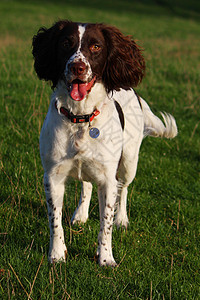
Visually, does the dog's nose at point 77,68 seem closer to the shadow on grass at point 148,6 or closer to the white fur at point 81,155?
the white fur at point 81,155

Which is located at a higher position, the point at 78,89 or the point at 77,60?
the point at 77,60

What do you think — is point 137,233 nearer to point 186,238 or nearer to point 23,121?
point 186,238

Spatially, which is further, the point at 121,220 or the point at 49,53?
the point at 121,220

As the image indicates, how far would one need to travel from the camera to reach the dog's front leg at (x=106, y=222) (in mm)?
2990

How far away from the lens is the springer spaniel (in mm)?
2773

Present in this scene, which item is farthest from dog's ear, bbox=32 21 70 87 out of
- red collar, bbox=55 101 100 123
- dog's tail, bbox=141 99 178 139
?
dog's tail, bbox=141 99 178 139

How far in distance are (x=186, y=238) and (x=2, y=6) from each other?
26.7 metres

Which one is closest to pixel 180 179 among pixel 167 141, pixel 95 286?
pixel 167 141

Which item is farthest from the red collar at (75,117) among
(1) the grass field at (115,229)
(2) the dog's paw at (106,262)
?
(2) the dog's paw at (106,262)

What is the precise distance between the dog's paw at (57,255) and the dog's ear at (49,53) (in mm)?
1233

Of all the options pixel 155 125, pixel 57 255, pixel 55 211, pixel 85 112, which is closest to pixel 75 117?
pixel 85 112

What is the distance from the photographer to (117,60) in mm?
2988

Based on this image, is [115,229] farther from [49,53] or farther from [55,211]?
[49,53]

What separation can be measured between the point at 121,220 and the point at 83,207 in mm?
365
